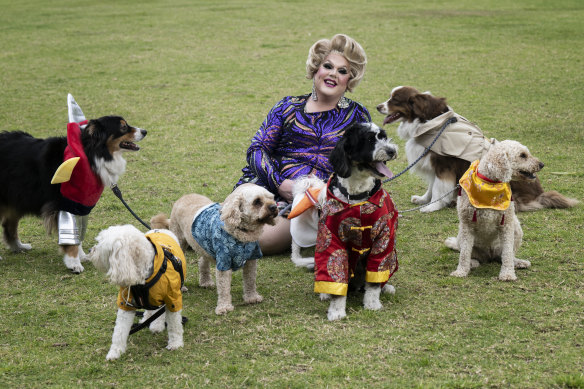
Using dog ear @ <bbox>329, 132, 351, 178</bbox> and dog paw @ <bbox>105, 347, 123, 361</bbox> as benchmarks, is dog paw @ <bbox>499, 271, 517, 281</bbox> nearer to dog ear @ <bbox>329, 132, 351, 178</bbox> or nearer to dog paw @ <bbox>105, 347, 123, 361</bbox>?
dog ear @ <bbox>329, 132, 351, 178</bbox>

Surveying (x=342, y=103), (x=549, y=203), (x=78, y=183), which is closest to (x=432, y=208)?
(x=549, y=203)

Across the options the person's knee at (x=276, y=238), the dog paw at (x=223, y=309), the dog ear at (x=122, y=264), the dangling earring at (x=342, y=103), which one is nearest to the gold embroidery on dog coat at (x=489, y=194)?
the dangling earring at (x=342, y=103)

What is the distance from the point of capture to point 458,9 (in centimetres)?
1892

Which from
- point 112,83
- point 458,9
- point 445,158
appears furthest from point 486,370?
point 458,9

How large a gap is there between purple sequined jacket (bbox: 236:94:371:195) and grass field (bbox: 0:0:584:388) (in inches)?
27.5

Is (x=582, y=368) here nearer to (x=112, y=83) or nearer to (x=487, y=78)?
(x=487, y=78)

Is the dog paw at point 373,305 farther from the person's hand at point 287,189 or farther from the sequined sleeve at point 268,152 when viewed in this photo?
the sequined sleeve at point 268,152

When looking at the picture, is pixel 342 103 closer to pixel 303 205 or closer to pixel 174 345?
pixel 303 205

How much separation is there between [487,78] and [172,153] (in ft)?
20.3

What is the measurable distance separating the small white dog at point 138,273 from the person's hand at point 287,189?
4.55 feet

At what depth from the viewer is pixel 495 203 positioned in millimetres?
4215

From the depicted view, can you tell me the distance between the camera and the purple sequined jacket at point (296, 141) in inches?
195

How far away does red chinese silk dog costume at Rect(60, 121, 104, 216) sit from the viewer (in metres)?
4.74

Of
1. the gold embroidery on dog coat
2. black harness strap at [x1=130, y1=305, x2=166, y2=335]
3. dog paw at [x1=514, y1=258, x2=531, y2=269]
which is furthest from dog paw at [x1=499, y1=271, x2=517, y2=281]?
black harness strap at [x1=130, y1=305, x2=166, y2=335]
